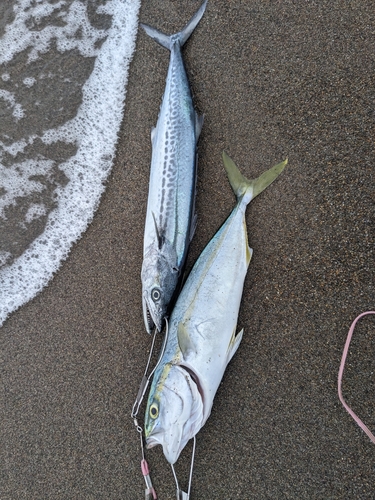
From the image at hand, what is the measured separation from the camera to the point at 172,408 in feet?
6.47

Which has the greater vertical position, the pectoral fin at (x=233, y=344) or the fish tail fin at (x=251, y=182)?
the fish tail fin at (x=251, y=182)

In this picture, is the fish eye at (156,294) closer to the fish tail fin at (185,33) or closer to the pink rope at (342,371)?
the pink rope at (342,371)

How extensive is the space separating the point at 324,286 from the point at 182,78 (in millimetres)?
1714

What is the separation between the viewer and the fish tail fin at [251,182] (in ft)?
7.61

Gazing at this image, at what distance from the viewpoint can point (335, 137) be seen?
7.66ft

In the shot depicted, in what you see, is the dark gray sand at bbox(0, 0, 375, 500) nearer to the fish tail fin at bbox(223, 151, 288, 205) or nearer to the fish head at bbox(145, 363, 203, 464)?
the fish tail fin at bbox(223, 151, 288, 205)

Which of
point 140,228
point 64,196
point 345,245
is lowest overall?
point 345,245

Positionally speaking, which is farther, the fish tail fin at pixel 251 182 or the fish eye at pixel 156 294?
the fish tail fin at pixel 251 182

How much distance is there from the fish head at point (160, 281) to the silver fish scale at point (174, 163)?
0.08 m

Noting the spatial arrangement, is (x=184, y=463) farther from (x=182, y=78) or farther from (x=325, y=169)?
(x=182, y=78)

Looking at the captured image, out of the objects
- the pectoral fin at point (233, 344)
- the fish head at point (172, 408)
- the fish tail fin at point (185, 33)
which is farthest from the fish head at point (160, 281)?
the fish tail fin at point (185, 33)

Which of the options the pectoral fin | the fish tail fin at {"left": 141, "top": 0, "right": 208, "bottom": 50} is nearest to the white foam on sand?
the fish tail fin at {"left": 141, "top": 0, "right": 208, "bottom": 50}

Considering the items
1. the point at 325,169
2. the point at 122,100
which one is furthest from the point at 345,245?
the point at 122,100

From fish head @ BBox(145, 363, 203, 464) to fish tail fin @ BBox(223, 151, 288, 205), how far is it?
3.82ft
